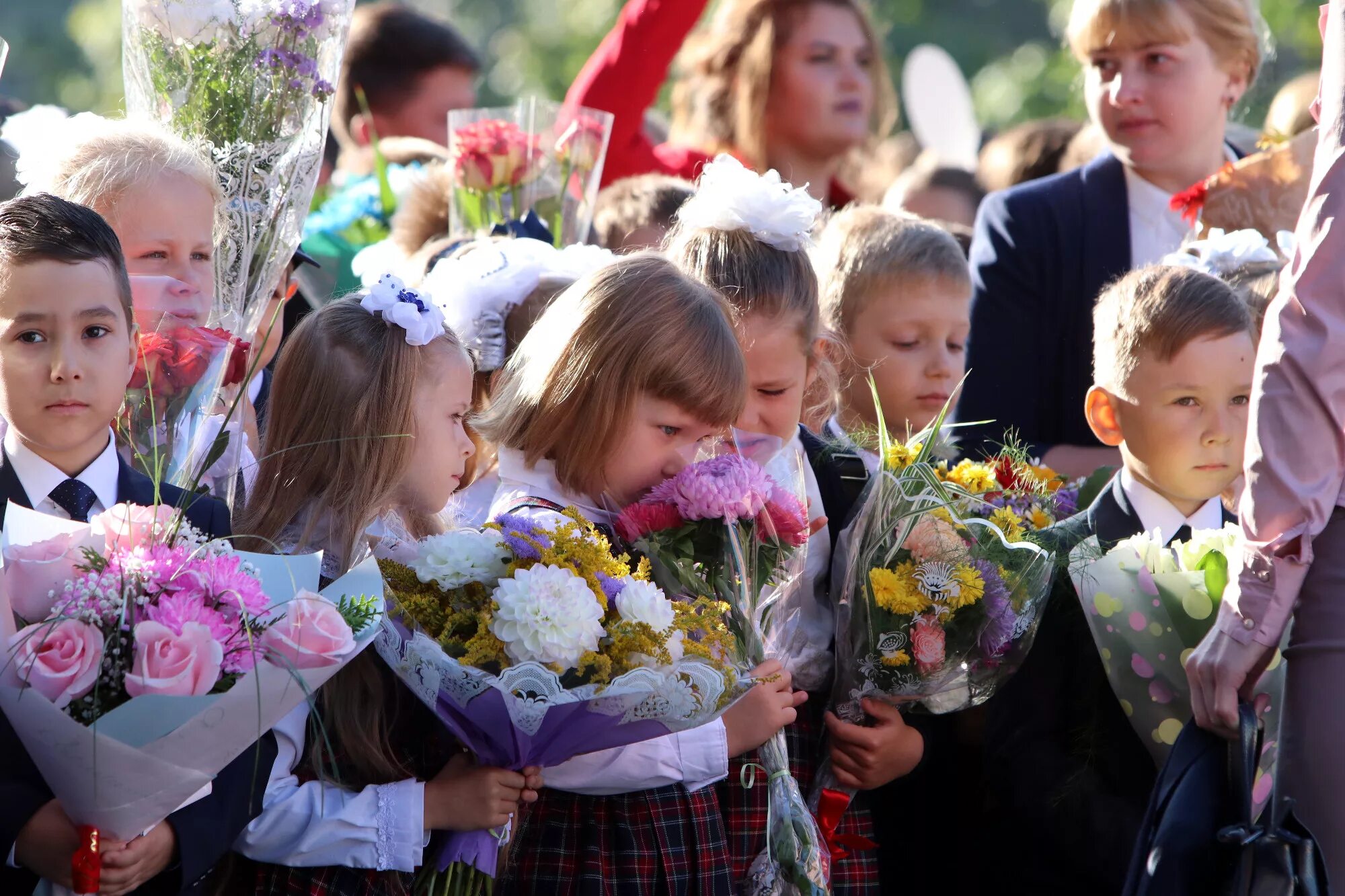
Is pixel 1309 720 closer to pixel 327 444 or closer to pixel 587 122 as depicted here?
pixel 327 444

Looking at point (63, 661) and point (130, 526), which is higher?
point (130, 526)

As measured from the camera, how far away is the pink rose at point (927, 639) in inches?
108

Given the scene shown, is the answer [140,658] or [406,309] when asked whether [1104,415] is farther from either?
[140,658]

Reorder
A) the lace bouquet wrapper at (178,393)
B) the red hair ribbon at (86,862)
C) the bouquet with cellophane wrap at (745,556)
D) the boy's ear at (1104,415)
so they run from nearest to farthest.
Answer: the red hair ribbon at (86,862)
the bouquet with cellophane wrap at (745,556)
the lace bouquet wrapper at (178,393)
the boy's ear at (1104,415)

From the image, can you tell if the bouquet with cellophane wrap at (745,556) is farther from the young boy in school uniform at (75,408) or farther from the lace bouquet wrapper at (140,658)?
the young boy in school uniform at (75,408)

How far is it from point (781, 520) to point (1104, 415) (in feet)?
4.27

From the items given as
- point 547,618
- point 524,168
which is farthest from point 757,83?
point 547,618

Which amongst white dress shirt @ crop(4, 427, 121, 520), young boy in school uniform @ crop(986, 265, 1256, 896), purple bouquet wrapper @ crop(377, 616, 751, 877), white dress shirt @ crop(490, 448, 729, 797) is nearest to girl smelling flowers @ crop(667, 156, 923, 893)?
young boy in school uniform @ crop(986, 265, 1256, 896)

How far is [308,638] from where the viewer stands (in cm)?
202

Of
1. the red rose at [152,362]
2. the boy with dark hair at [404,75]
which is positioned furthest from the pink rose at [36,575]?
the boy with dark hair at [404,75]

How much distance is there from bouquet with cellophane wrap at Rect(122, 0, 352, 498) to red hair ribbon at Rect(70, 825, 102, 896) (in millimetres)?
839

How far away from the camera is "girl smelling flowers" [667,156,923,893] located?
3.00 metres

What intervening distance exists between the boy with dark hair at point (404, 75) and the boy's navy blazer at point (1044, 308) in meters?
2.85

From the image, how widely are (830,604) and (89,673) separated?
1.65 meters
